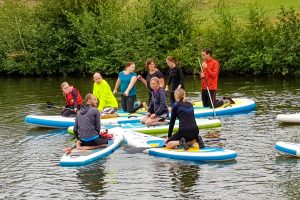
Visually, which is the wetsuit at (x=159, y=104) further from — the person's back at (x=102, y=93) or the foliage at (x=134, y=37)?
the foliage at (x=134, y=37)

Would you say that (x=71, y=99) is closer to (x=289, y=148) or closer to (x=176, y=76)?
(x=176, y=76)

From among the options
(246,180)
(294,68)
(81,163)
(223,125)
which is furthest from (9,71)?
(246,180)

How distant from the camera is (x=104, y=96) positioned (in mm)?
20422

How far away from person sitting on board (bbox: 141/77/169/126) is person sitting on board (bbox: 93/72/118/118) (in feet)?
5.02

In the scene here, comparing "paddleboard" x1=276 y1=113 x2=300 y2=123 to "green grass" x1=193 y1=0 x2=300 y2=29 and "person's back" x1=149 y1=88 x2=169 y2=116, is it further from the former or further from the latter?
"green grass" x1=193 y1=0 x2=300 y2=29

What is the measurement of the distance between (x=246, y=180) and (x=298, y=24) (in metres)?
21.7

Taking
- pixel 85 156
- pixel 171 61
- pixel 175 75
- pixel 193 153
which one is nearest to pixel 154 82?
pixel 171 61

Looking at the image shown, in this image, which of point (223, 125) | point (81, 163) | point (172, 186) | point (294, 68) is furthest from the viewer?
point (294, 68)

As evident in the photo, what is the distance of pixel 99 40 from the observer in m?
40.5

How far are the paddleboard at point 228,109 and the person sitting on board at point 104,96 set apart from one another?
2.79 metres

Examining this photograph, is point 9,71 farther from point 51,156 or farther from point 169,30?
point 51,156

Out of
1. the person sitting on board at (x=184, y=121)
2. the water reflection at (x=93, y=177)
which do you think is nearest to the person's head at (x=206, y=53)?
the person sitting on board at (x=184, y=121)

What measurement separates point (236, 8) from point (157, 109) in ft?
90.3

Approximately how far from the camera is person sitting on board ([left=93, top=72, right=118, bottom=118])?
2023 centimetres
